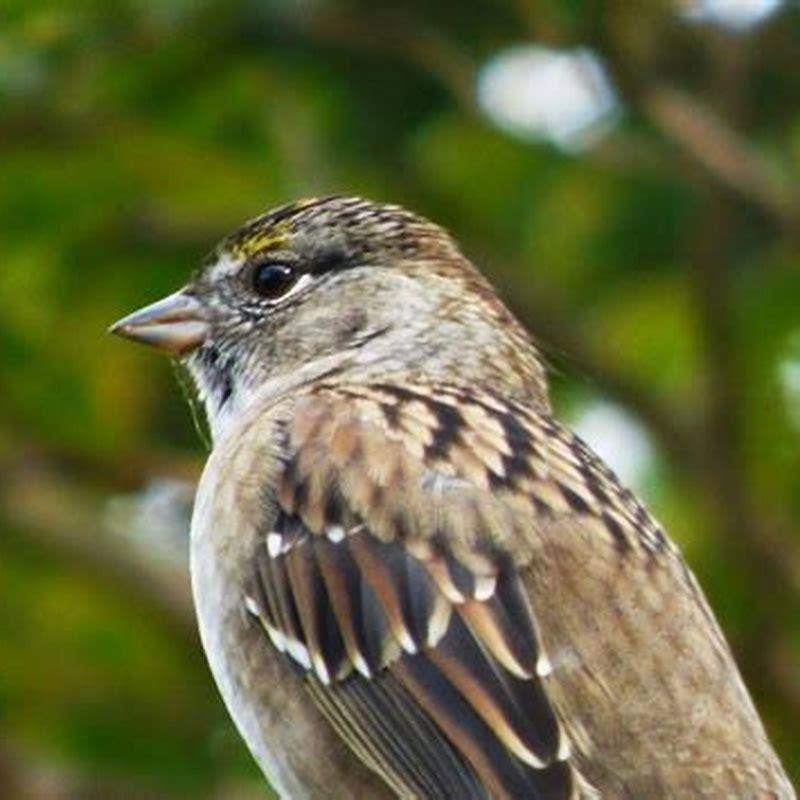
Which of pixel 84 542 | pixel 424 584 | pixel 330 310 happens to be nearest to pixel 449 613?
pixel 424 584

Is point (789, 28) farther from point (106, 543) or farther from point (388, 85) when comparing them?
point (106, 543)

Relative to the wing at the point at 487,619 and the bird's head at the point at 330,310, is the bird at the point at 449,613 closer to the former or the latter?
the wing at the point at 487,619

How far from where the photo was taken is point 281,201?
9695mm

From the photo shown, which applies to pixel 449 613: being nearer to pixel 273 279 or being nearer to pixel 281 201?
pixel 273 279

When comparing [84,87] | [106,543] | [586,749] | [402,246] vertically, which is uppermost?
[84,87]

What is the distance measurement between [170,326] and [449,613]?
1215 mm

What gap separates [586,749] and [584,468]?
2.52 feet

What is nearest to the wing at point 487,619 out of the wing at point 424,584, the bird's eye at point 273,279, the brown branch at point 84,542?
the wing at point 424,584

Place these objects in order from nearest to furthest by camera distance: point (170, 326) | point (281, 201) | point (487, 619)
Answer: point (487, 619)
point (170, 326)
point (281, 201)

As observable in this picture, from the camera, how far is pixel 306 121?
9.72 m

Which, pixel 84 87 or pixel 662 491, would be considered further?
pixel 662 491

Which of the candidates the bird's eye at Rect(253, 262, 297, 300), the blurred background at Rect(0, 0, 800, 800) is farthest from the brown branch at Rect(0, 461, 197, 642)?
the bird's eye at Rect(253, 262, 297, 300)

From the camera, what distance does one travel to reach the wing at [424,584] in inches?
256

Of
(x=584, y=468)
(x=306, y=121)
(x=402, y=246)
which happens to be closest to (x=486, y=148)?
(x=306, y=121)
